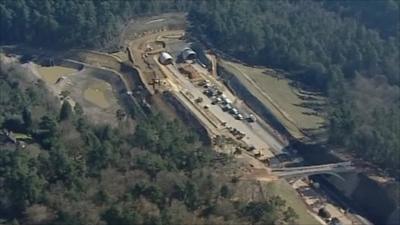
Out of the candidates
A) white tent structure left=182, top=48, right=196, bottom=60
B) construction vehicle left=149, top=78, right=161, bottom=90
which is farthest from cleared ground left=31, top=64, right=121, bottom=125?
white tent structure left=182, top=48, right=196, bottom=60

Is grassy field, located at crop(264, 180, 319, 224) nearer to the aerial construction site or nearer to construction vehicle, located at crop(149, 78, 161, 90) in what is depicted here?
the aerial construction site

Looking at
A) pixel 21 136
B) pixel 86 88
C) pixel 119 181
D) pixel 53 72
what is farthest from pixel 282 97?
pixel 119 181

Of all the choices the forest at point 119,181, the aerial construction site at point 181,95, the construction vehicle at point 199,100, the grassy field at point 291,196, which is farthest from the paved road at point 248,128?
the forest at point 119,181

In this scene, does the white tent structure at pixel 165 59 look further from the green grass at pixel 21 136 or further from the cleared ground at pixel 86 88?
the green grass at pixel 21 136

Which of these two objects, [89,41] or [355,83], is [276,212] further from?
[89,41]

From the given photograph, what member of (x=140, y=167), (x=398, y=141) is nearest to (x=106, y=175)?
(x=140, y=167)

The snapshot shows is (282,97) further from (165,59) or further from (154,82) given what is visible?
(154,82)
